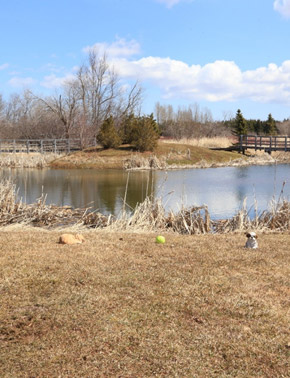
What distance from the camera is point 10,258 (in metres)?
5.66

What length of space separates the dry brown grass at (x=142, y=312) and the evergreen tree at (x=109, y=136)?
2623cm

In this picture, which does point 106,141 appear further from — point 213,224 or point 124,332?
point 124,332

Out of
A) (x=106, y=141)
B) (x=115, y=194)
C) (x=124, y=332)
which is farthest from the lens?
(x=106, y=141)

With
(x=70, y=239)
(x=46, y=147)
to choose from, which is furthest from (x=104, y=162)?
(x=70, y=239)

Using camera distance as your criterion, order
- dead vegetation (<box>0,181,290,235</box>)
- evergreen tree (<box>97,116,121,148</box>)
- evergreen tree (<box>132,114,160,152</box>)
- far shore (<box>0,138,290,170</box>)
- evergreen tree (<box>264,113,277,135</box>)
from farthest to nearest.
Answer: evergreen tree (<box>264,113,277,135</box>), evergreen tree (<box>97,116,121,148</box>), evergreen tree (<box>132,114,160,152</box>), far shore (<box>0,138,290,170</box>), dead vegetation (<box>0,181,290,235</box>)

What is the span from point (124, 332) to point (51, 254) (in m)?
2.50

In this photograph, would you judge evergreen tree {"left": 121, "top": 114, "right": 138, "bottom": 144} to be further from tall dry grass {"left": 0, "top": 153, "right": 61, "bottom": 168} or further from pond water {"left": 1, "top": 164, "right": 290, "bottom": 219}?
pond water {"left": 1, "top": 164, "right": 290, "bottom": 219}

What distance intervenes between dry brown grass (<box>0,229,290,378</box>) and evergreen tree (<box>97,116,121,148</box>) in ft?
86.1

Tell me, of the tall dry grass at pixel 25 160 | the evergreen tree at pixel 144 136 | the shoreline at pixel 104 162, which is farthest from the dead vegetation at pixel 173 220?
the evergreen tree at pixel 144 136

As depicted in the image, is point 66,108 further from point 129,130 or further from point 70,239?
point 70,239

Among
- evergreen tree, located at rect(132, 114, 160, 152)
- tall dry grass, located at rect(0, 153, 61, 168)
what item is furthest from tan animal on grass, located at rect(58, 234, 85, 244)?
evergreen tree, located at rect(132, 114, 160, 152)

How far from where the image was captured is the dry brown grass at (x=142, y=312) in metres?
3.27

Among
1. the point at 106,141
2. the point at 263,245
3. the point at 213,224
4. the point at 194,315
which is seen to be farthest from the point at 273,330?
the point at 106,141

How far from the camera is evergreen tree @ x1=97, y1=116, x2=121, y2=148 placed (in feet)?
106
